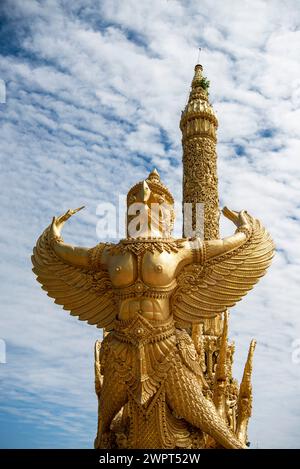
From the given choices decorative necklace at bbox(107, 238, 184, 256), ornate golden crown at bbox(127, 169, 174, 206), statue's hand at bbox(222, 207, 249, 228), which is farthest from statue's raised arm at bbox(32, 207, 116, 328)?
statue's hand at bbox(222, 207, 249, 228)

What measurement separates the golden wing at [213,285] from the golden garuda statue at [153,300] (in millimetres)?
12

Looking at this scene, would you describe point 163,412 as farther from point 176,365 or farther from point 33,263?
point 33,263

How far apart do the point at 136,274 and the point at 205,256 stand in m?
0.86

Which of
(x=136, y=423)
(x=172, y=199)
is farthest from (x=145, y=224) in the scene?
(x=136, y=423)

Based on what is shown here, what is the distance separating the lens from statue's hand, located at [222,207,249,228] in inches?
227

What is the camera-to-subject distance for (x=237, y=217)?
5898 millimetres

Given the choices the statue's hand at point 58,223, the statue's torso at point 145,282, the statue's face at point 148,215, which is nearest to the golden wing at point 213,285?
the statue's torso at point 145,282

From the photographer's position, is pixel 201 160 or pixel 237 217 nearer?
pixel 237 217

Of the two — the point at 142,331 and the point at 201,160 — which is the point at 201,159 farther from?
the point at 142,331

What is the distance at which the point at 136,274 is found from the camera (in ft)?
16.9

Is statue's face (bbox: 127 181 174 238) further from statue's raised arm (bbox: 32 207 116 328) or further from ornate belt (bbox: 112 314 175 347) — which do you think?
ornate belt (bbox: 112 314 175 347)

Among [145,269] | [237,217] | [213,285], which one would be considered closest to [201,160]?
[237,217]

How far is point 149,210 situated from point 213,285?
1.21 metres

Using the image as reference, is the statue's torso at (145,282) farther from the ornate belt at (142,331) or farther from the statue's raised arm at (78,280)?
the statue's raised arm at (78,280)
